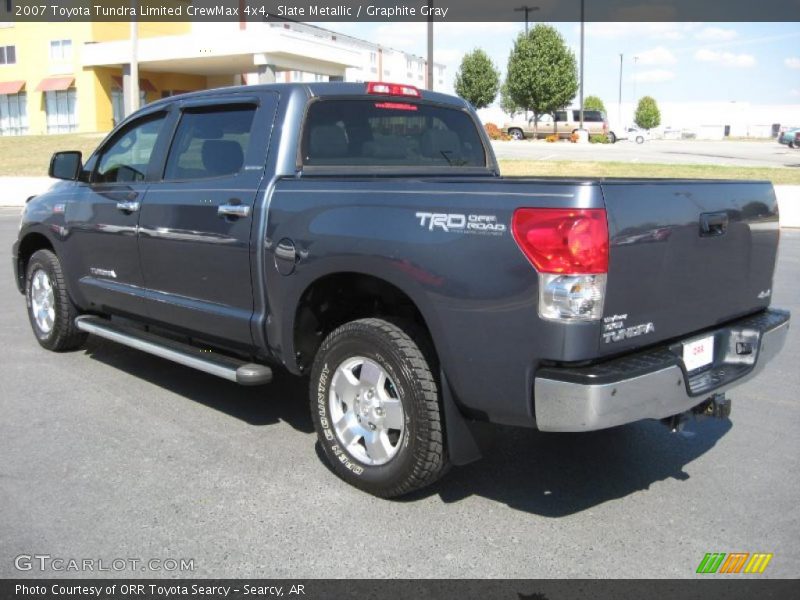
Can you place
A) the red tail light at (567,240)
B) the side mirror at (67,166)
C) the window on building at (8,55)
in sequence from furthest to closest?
the window on building at (8,55), the side mirror at (67,166), the red tail light at (567,240)

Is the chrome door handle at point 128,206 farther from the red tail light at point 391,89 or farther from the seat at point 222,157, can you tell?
the red tail light at point 391,89

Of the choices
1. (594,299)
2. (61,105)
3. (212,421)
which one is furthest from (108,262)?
(61,105)

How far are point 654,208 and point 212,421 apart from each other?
292cm

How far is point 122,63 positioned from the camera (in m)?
43.2

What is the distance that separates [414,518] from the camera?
3574 mm

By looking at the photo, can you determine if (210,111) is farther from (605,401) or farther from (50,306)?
(605,401)

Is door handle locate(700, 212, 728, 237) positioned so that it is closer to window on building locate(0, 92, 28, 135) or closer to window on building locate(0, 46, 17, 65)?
window on building locate(0, 92, 28, 135)

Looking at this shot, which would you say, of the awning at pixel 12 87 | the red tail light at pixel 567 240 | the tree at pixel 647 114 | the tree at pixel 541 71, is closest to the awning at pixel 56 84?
the awning at pixel 12 87

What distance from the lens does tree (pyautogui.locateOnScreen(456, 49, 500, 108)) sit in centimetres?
5966

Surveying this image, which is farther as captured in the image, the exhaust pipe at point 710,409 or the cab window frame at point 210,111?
the cab window frame at point 210,111

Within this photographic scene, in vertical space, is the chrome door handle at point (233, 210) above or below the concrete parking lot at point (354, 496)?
above

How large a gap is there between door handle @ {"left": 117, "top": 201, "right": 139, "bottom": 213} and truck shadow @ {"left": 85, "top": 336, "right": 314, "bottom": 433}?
1.26 m

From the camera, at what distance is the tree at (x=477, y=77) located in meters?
59.7

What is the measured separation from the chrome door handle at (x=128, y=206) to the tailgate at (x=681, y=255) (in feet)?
10.4
